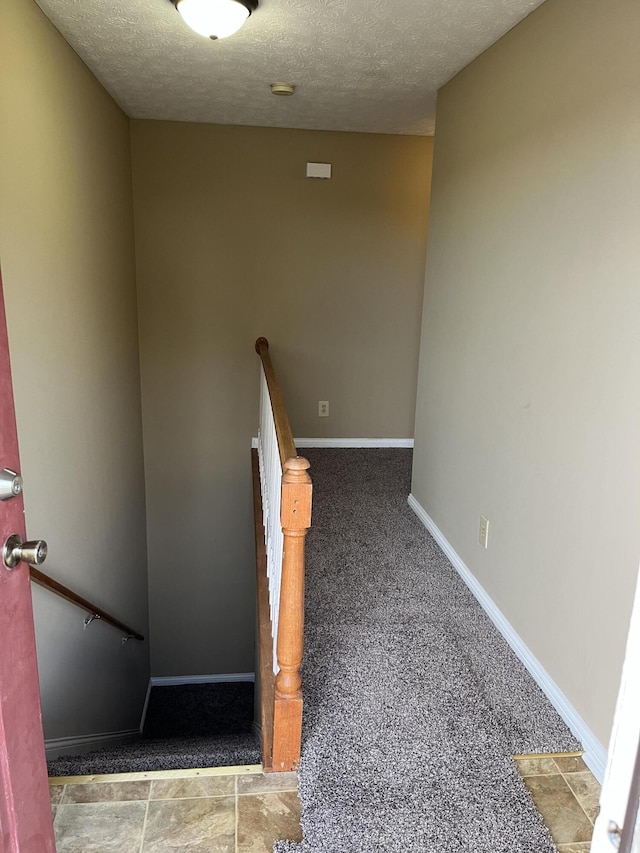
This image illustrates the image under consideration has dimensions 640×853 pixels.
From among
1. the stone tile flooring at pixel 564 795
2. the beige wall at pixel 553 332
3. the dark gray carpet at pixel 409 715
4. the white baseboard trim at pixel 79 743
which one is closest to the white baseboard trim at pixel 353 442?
the dark gray carpet at pixel 409 715

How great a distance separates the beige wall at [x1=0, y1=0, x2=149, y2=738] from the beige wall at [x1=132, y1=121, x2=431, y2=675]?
313 mm

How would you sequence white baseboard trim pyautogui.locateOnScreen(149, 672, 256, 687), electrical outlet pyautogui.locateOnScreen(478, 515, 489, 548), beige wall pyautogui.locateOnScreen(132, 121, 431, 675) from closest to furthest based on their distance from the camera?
electrical outlet pyautogui.locateOnScreen(478, 515, 489, 548), beige wall pyautogui.locateOnScreen(132, 121, 431, 675), white baseboard trim pyautogui.locateOnScreen(149, 672, 256, 687)

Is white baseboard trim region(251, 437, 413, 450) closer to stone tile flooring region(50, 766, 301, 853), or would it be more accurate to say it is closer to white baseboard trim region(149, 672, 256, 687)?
white baseboard trim region(149, 672, 256, 687)

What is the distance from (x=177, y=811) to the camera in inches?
67.6

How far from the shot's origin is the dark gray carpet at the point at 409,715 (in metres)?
1.67

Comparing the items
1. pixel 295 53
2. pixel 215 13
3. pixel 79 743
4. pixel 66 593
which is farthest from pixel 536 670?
pixel 295 53

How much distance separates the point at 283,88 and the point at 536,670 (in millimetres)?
3033

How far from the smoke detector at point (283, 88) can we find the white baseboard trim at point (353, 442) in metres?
2.43

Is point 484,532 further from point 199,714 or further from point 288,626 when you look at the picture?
point 199,714

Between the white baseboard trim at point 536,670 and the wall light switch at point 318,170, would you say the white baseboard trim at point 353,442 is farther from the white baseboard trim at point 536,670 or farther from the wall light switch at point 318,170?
the wall light switch at point 318,170

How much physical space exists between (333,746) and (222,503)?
3.14m

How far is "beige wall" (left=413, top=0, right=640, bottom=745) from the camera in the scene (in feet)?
5.86

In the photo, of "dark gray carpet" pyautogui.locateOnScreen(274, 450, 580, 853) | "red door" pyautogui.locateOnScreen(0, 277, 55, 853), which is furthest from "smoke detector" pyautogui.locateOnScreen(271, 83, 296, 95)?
"red door" pyautogui.locateOnScreen(0, 277, 55, 853)

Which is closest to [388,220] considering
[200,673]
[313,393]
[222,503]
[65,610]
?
[313,393]
